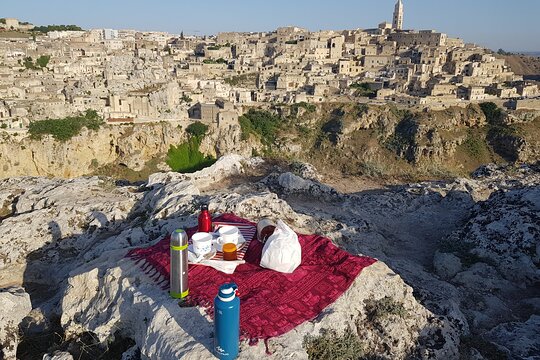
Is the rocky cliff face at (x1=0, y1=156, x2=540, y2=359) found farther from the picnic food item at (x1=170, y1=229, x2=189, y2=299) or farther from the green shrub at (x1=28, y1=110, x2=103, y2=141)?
the green shrub at (x1=28, y1=110, x2=103, y2=141)

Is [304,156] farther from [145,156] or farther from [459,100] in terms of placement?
[459,100]

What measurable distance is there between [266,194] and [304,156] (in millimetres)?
32079

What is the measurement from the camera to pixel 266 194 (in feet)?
27.6

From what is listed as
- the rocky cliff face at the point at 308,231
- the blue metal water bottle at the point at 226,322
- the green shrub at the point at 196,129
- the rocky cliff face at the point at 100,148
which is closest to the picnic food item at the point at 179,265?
the rocky cliff face at the point at 308,231

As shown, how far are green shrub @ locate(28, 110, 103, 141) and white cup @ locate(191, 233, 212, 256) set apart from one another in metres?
28.4

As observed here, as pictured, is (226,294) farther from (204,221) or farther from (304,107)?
(304,107)

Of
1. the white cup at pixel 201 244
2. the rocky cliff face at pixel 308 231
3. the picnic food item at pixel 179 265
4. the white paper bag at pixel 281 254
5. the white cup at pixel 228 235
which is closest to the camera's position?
the picnic food item at pixel 179 265

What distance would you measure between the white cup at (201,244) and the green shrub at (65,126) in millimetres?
28405

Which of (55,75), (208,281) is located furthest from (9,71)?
(208,281)

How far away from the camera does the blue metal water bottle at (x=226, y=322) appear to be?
3455 millimetres

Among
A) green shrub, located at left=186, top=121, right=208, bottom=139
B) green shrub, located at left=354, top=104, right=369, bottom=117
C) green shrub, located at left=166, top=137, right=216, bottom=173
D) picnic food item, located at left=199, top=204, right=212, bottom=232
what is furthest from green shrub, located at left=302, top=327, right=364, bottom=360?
green shrub, located at left=354, top=104, right=369, bottom=117

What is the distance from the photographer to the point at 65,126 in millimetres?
29469

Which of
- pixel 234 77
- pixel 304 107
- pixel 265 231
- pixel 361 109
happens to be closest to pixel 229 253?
pixel 265 231

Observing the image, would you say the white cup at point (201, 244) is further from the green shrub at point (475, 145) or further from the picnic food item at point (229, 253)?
the green shrub at point (475, 145)
